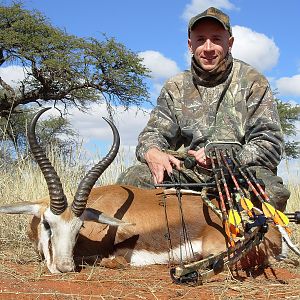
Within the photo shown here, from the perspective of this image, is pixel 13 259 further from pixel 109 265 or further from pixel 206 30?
pixel 206 30

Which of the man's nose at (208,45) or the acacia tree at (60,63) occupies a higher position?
the acacia tree at (60,63)

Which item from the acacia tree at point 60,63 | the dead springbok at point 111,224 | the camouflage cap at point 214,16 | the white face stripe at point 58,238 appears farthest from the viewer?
the acacia tree at point 60,63

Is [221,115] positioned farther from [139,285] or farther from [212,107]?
[139,285]

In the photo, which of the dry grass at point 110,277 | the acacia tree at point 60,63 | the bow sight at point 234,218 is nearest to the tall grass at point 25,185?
the dry grass at point 110,277

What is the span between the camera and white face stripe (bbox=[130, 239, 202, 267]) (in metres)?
3.85

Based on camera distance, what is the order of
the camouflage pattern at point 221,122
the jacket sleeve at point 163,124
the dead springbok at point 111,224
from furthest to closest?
the jacket sleeve at point 163,124 < the camouflage pattern at point 221,122 < the dead springbok at point 111,224

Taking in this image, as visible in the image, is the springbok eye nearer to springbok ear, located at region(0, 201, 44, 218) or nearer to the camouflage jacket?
springbok ear, located at region(0, 201, 44, 218)

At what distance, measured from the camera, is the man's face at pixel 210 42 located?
14.6 feet

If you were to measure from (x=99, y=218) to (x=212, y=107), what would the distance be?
139 cm

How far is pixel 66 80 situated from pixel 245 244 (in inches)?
545

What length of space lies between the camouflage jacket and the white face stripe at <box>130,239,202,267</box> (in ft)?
2.62

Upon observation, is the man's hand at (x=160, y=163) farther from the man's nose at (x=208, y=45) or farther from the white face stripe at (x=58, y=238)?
the man's nose at (x=208, y=45)

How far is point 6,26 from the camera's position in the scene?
15.8 m

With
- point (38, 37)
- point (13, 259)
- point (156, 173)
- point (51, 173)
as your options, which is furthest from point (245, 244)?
point (38, 37)
